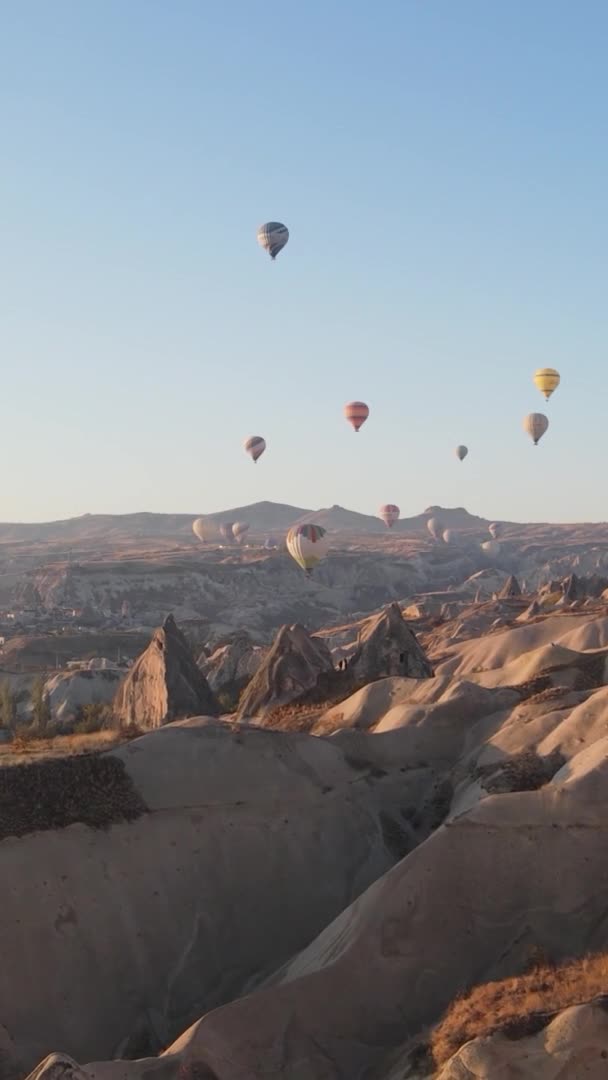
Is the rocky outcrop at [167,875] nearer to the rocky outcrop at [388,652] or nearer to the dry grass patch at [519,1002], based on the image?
the dry grass patch at [519,1002]

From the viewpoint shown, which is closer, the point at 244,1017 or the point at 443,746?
the point at 244,1017

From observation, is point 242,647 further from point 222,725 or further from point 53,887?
point 53,887

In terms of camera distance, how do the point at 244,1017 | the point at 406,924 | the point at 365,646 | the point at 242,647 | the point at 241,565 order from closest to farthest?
1. the point at 244,1017
2. the point at 406,924
3. the point at 365,646
4. the point at 242,647
5. the point at 241,565

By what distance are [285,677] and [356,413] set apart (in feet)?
236

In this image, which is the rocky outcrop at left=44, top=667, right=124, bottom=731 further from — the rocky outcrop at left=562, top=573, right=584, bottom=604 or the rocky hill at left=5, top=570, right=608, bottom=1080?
the rocky outcrop at left=562, top=573, right=584, bottom=604

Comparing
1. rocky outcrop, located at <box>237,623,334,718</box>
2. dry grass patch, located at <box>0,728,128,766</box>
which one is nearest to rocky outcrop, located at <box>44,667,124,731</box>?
dry grass patch, located at <box>0,728,128,766</box>

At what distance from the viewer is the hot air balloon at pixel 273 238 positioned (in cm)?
8831

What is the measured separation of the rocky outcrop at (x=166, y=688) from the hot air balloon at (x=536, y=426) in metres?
72.4

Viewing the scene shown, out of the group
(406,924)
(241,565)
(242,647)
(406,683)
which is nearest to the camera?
(406,924)

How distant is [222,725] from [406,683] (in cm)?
646

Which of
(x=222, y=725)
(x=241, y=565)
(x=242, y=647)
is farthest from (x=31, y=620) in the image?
(x=222, y=725)

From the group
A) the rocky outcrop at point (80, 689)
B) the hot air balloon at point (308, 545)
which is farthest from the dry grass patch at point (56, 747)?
the hot air balloon at point (308, 545)

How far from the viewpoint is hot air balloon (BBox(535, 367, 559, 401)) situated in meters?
91.0

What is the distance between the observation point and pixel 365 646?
37.7 metres
